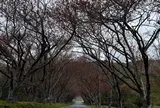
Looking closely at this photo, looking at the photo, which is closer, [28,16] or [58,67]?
[28,16]

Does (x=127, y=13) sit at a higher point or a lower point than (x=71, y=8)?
lower

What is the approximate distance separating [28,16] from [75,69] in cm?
3217

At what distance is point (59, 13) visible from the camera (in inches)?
615

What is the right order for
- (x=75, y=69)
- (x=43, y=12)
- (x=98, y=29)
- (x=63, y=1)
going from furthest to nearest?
(x=75, y=69) < (x=43, y=12) < (x=98, y=29) < (x=63, y=1)

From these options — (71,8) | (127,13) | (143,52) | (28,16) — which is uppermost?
(28,16)

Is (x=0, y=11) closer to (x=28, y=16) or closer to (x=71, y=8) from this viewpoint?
(x=28, y=16)

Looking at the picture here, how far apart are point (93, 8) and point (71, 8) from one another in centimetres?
196

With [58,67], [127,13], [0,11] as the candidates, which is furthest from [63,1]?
[58,67]

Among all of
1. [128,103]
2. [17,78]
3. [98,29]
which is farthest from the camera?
[128,103]

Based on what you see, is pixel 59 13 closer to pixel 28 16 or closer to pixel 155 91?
pixel 28 16

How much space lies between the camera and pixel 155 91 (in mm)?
48281

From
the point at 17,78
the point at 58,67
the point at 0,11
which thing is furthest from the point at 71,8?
the point at 58,67

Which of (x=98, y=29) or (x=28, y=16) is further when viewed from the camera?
(x=28, y=16)

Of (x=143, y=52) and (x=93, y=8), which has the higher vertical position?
(x=93, y=8)
